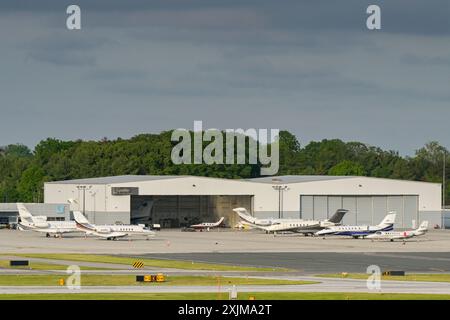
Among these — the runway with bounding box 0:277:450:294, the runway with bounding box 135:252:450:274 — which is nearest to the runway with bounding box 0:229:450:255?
the runway with bounding box 135:252:450:274

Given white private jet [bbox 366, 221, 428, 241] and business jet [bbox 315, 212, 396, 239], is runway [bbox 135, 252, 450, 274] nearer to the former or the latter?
white private jet [bbox 366, 221, 428, 241]

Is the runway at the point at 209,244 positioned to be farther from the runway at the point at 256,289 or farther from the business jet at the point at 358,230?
the runway at the point at 256,289

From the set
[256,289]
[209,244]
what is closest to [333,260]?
[256,289]

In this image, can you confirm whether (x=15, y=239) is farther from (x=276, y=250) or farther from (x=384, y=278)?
(x=384, y=278)

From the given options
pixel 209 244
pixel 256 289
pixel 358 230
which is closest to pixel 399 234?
pixel 358 230

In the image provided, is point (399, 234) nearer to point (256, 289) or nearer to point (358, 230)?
point (358, 230)

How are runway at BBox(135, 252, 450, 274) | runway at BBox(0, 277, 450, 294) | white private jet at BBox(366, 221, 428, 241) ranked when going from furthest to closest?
white private jet at BBox(366, 221, 428, 241)
runway at BBox(135, 252, 450, 274)
runway at BBox(0, 277, 450, 294)

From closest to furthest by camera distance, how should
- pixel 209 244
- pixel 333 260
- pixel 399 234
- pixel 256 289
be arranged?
1. pixel 256 289
2. pixel 333 260
3. pixel 209 244
4. pixel 399 234

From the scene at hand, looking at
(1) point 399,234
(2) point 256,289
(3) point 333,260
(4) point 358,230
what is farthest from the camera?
(4) point 358,230

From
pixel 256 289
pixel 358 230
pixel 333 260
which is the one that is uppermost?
pixel 256 289

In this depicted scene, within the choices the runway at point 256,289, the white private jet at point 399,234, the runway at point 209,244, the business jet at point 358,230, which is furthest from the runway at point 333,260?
the business jet at point 358,230

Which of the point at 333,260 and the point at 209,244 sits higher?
the point at 333,260

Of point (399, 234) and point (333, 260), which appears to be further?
point (399, 234)
